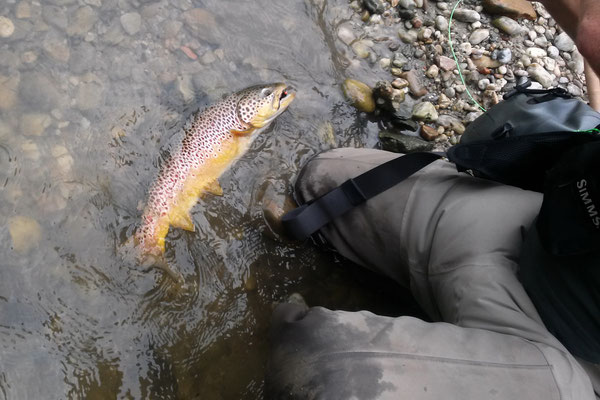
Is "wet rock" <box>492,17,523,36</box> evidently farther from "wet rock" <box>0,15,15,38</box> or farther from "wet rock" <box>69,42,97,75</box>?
"wet rock" <box>0,15,15,38</box>

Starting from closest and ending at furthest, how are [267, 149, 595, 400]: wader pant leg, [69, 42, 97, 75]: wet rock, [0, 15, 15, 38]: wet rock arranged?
[267, 149, 595, 400]: wader pant leg → [0, 15, 15, 38]: wet rock → [69, 42, 97, 75]: wet rock

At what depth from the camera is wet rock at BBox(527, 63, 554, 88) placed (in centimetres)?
384

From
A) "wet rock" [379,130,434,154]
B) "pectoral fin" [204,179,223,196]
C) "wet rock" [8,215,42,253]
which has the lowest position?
"wet rock" [8,215,42,253]

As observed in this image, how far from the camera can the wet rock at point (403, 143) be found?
3.41 metres

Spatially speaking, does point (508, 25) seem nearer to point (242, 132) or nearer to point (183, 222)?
point (242, 132)

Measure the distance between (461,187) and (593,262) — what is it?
0.81m

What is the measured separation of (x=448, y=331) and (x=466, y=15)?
123 inches

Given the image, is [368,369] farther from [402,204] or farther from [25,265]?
[25,265]

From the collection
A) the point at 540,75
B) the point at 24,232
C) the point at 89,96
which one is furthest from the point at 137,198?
the point at 540,75

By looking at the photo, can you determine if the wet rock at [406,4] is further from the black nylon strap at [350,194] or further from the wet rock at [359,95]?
the black nylon strap at [350,194]

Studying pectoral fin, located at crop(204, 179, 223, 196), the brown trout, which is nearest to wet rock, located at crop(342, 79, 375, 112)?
the brown trout

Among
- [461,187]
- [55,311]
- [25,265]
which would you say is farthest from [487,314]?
[25,265]

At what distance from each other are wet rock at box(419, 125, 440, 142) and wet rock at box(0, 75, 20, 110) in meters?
2.77

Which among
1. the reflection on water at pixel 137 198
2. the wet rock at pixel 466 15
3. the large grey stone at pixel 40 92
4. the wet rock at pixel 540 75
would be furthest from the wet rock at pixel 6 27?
the wet rock at pixel 540 75
